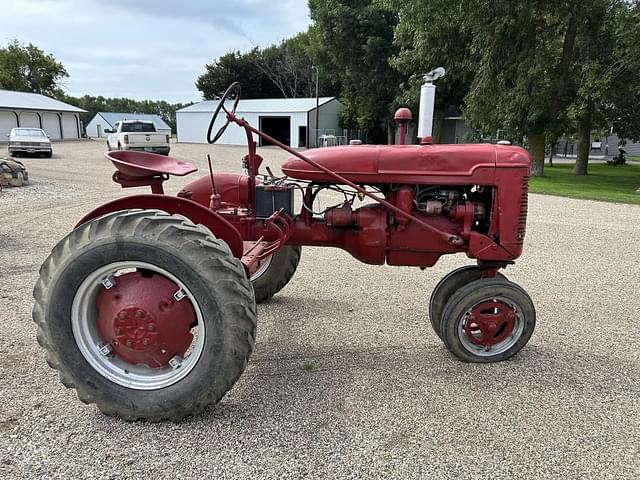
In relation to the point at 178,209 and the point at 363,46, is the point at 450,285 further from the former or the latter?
the point at 363,46

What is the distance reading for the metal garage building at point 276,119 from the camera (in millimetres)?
36906

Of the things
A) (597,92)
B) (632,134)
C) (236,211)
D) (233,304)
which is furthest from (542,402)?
(632,134)

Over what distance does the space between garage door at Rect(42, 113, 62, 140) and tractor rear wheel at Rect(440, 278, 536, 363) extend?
4149 centimetres

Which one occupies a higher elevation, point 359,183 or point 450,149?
point 450,149

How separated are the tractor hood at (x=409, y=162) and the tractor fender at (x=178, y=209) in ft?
2.20

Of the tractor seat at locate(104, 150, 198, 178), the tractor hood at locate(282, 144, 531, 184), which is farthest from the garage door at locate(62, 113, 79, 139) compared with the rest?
the tractor hood at locate(282, 144, 531, 184)

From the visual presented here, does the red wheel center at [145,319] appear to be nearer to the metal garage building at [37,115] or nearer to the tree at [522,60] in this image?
the tree at [522,60]

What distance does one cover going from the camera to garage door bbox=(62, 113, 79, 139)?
39.6 metres

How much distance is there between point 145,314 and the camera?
248 cm

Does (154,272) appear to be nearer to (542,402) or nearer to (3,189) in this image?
(542,402)

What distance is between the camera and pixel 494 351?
325 centimetres

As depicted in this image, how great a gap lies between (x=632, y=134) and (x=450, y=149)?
24652mm

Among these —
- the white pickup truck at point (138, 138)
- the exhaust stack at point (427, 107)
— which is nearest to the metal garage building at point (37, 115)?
the white pickup truck at point (138, 138)

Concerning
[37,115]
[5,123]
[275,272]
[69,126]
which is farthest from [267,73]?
[275,272]
